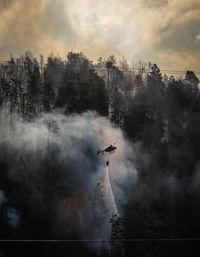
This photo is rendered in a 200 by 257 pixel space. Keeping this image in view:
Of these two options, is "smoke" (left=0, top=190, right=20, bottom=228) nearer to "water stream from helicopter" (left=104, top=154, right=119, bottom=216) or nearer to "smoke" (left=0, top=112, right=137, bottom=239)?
"smoke" (left=0, top=112, right=137, bottom=239)

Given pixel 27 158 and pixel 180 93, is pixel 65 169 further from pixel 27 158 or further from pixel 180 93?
pixel 180 93

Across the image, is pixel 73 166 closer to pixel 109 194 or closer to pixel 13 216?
pixel 109 194

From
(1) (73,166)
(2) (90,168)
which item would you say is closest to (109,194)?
(2) (90,168)

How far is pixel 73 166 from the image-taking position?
33.0 m

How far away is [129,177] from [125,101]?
52.8 feet

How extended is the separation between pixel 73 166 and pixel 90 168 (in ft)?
7.46

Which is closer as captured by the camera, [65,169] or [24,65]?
[65,169]

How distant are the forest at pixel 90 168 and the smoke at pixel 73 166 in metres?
0.12

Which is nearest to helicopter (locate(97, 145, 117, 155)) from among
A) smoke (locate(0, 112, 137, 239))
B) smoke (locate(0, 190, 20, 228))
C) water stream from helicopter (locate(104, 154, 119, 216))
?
smoke (locate(0, 112, 137, 239))

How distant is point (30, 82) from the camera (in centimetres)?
4119

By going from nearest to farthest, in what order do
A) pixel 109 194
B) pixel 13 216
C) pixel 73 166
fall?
1. pixel 13 216
2. pixel 109 194
3. pixel 73 166

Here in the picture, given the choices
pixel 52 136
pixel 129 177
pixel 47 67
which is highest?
pixel 47 67

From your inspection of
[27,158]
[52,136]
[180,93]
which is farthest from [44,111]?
[180,93]

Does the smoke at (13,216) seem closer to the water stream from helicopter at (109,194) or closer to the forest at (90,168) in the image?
the forest at (90,168)
